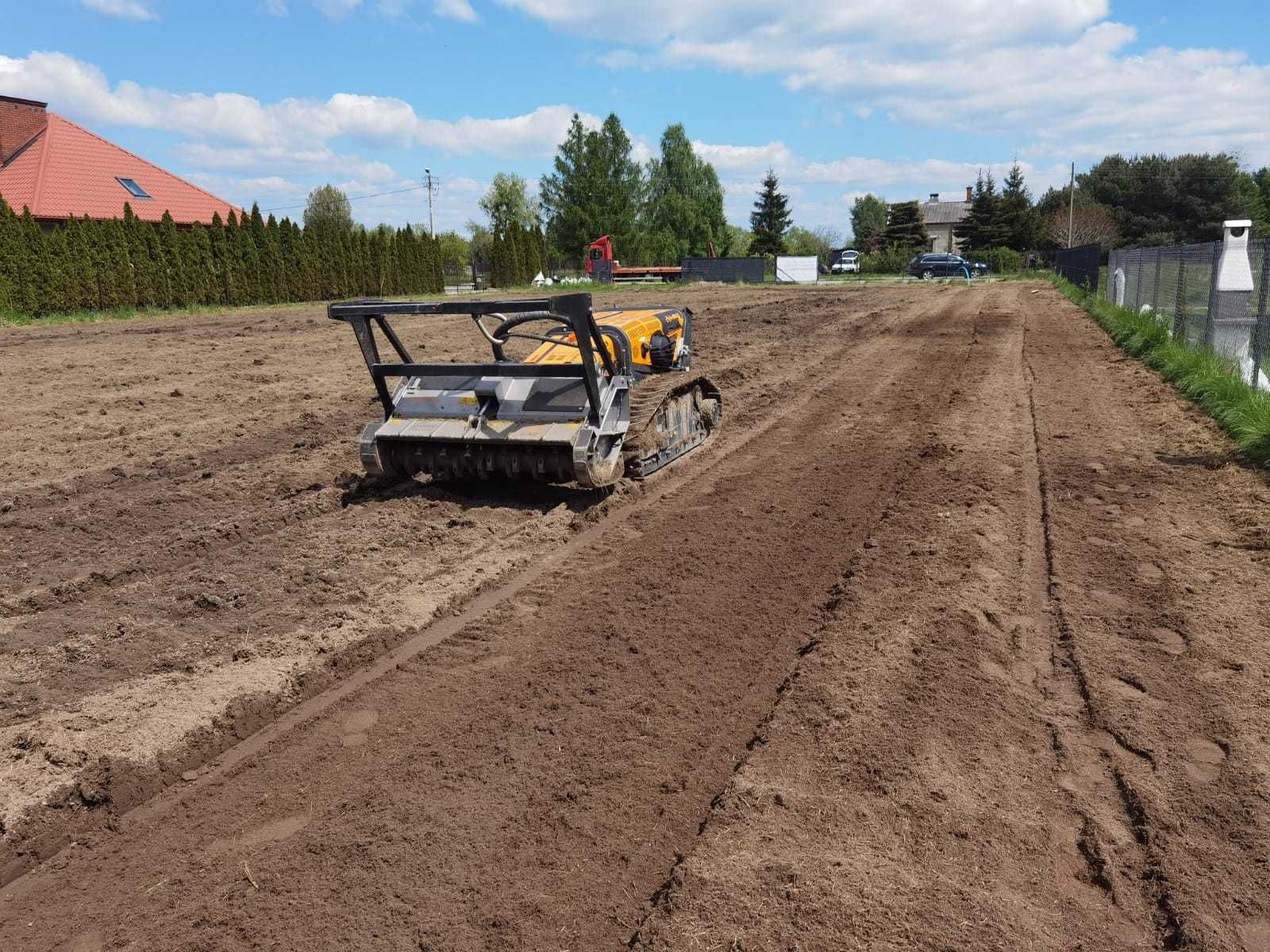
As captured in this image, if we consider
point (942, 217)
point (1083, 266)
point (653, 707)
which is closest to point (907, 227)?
point (942, 217)

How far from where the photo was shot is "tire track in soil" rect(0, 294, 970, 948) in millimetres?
3080

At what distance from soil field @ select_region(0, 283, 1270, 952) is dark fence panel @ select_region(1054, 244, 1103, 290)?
2498cm

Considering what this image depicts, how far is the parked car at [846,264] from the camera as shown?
66562 millimetres

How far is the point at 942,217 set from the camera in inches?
4257

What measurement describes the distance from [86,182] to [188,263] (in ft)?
32.7

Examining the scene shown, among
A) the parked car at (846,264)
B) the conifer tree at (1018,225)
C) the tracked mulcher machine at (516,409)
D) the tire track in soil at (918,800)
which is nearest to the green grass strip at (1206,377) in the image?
the tire track in soil at (918,800)

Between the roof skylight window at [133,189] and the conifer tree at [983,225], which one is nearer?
the roof skylight window at [133,189]

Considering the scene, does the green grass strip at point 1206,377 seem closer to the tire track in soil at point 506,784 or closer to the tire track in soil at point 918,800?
the tire track in soil at point 918,800

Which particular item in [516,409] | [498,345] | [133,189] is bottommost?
[516,409]

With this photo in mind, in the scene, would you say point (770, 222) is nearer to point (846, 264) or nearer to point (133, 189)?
point (846, 264)

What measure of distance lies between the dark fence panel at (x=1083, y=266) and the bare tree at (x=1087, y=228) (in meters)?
37.0

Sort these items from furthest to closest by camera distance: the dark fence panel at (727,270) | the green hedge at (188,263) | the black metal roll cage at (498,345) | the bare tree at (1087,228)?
the bare tree at (1087,228) < the dark fence panel at (727,270) < the green hedge at (188,263) < the black metal roll cage at (498,345)

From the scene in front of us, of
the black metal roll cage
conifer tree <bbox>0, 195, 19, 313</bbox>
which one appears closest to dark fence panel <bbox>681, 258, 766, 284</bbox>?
conifer tree <bbox>0, 195, 19, 313</bbox>

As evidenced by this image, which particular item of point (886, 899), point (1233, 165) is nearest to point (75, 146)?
point (886, 899)
